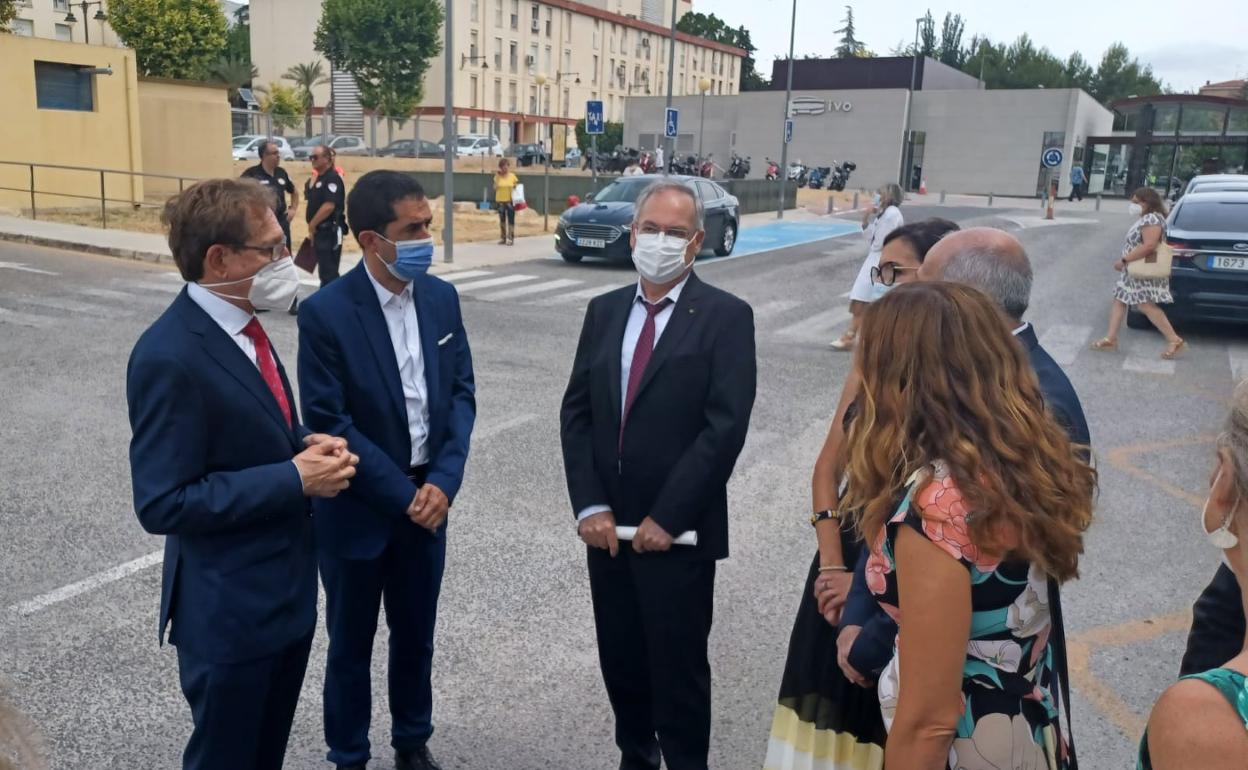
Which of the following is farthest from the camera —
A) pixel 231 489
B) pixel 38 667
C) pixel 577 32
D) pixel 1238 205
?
pixel 577 32

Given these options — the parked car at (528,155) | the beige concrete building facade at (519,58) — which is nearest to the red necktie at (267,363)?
the parked car at (528,155)

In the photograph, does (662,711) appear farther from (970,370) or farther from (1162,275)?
(1162,275)

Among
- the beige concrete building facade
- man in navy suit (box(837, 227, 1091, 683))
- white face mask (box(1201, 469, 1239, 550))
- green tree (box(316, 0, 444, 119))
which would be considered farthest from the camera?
the beige concrete building facade

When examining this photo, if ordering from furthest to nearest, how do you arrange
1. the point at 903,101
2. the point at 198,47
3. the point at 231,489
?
the point at 903,101, the point at 198,47, the point at 231,489

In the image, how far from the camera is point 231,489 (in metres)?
2.32

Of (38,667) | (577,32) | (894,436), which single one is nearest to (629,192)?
(38,667)

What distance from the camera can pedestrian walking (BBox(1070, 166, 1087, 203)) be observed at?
49375 millimetres

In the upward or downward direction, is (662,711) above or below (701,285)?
below

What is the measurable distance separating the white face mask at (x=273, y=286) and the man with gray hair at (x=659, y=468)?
36.8 inches

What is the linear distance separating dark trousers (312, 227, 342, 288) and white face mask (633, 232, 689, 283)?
912 centimetres

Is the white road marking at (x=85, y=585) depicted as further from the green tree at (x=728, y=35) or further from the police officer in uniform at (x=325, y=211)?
the green tree at (x=728, y=35)

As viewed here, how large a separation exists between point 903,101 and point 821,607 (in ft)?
187

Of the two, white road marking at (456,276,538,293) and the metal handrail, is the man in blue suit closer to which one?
white road marking at (456,276,538,293)

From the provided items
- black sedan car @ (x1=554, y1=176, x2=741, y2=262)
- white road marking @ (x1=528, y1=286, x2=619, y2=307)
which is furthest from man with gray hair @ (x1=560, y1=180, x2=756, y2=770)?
black sedan car @ (x1=554, y1=176, x2=741, y2=262)
